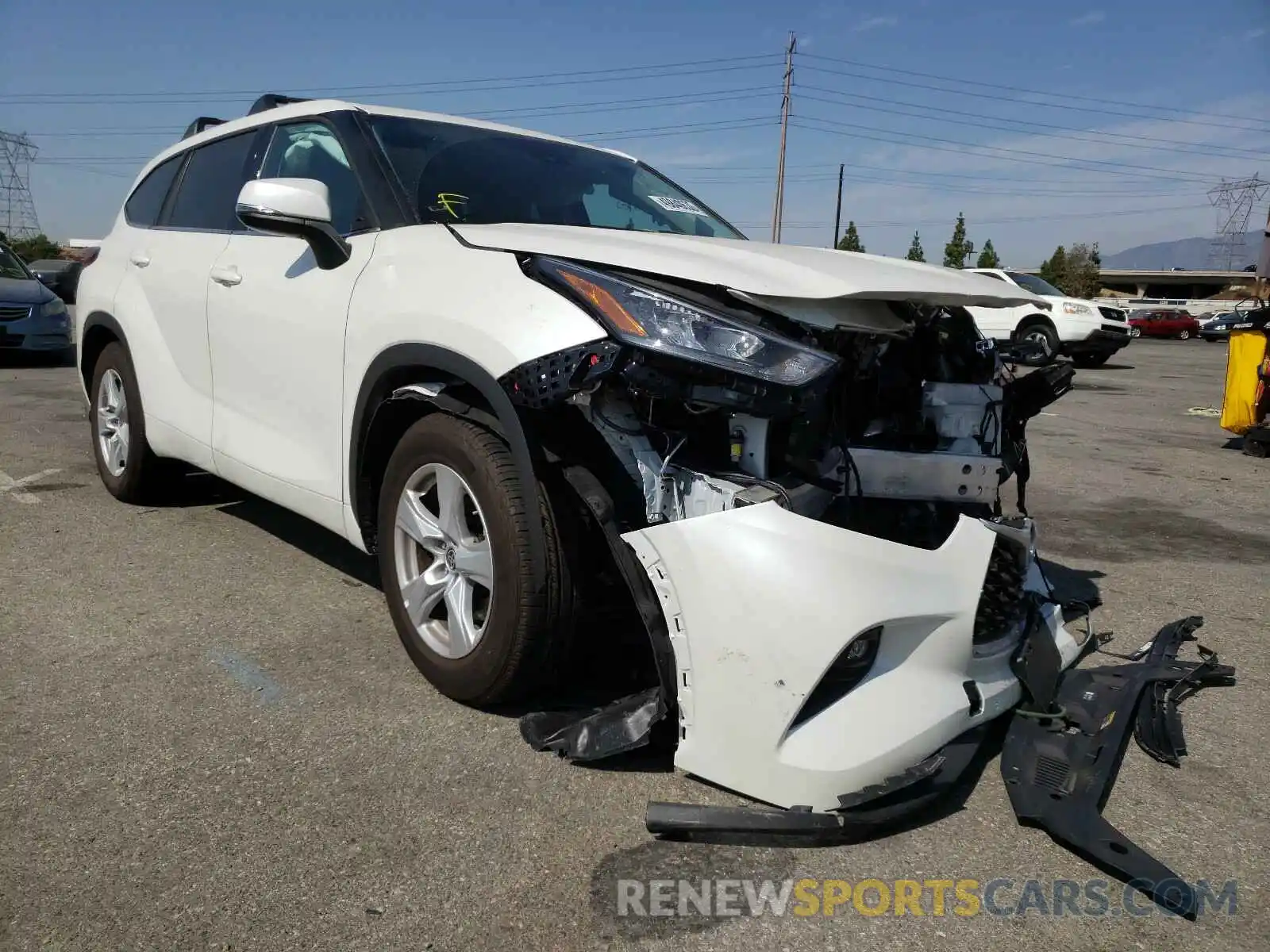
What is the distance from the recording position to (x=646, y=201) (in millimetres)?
3926

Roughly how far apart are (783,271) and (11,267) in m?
12.9

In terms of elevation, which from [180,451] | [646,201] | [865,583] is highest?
[646,201]

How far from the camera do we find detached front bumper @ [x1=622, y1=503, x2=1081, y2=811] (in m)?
2.14

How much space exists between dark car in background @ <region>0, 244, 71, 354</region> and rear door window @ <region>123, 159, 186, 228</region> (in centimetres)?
771

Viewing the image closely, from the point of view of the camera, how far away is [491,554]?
103 inches

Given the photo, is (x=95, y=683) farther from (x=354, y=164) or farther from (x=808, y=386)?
(x=808, y=386)

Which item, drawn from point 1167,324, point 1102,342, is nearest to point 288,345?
point 1102,342

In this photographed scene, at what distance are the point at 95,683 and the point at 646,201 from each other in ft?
8.60

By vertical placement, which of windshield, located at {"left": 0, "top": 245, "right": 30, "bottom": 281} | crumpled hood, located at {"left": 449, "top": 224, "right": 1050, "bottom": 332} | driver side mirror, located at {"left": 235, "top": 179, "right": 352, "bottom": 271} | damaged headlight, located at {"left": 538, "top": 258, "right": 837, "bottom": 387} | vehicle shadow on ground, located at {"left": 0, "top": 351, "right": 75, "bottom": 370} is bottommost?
vehicle shadow on ground, located at {"left": 0, "top": 351, "right": 75, "bottom": 370}

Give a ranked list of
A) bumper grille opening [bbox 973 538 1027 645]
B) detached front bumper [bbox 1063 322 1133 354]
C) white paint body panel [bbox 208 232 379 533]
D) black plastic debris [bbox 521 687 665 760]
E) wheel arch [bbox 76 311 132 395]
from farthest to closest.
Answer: detached front bumper [bbox 1063 322 1133 354] → wheel arch [bbox 76 311 132 395] → white paint body panel [bbox 208 232 379 533] → bumper grille opening [bbox 973 538 1027 645] → black plastic debris [bbox 521 687 665 760]

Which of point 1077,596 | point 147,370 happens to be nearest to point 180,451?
point 147,370

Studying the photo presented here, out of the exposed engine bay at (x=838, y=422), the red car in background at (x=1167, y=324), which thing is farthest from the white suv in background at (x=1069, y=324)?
the red car in background at (x=1167, y=324)

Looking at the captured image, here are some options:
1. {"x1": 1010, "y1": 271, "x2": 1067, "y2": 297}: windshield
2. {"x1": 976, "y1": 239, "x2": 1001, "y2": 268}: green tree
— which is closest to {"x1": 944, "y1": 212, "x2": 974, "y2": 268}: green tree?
{"x1": 976, "y1": 239, "x2": 1001, "y2": 268}: green tree

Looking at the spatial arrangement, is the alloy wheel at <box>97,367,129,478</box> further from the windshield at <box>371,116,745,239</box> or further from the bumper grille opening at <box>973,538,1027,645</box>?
the bumper grille opening at <box>973,538,1027,645</box>
